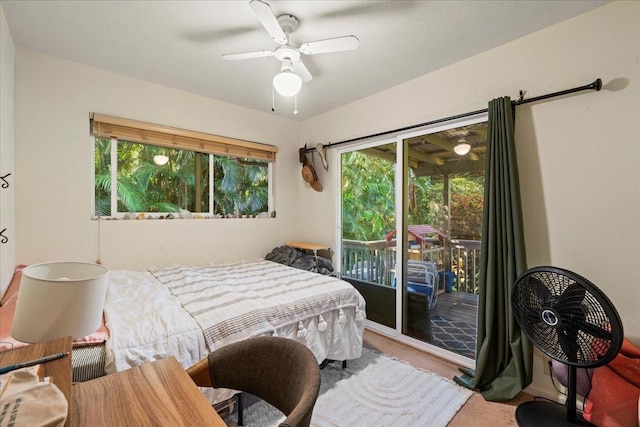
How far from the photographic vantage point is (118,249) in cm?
255

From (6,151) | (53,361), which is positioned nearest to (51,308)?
(53,361)

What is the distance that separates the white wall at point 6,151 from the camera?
5.54ft

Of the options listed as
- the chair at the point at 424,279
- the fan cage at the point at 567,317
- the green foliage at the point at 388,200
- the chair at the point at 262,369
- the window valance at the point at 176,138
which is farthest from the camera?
the chair at the point at 424,279

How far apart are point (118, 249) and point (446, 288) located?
2.95m

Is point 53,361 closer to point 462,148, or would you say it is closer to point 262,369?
point 262,369

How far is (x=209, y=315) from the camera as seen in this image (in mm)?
1604

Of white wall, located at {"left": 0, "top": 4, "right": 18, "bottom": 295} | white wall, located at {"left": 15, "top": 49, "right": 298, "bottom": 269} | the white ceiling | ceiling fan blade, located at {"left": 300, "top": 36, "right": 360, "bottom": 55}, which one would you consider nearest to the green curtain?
the white ceiling

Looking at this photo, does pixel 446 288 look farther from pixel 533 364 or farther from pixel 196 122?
pixel 196 122

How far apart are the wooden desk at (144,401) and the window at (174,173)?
2125 millimetres

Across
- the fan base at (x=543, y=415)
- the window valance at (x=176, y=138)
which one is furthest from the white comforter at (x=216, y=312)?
the window valance at (x=176, y=138)

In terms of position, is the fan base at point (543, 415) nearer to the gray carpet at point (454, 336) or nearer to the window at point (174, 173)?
the gray carpet at point (454, 336)

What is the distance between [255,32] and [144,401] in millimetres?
2106

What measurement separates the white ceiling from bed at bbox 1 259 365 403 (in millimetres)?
1734

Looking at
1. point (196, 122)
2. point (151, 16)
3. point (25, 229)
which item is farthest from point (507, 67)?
point (25, 229)
